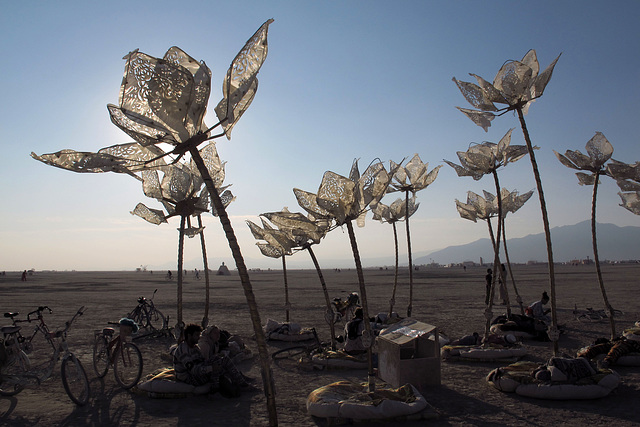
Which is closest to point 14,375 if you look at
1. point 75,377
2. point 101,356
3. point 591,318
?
point 75,377

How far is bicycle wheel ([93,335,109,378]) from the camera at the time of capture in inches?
302

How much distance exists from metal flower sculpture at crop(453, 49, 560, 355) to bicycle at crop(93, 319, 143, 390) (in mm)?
7044

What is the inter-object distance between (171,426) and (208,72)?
4415 millimetres

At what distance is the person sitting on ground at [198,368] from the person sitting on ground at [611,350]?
21.5 feet

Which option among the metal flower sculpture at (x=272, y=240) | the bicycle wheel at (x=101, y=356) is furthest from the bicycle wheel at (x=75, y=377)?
the metal flower sculpture at (x=272, y=240)

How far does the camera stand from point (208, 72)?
4234 mm

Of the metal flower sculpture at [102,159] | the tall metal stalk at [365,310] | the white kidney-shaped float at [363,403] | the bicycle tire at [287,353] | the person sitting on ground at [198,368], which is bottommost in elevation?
the bicycle tire at [287,353]

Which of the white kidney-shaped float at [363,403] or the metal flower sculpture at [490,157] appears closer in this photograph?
the white kidney-shaped float at [363,403]

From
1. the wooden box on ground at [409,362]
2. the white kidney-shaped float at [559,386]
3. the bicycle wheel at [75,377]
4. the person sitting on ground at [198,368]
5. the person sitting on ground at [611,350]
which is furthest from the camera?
the person sitting on ground at [611,350]

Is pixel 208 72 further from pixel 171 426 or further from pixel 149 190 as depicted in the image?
pixel 149 190

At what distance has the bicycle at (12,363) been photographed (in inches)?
262

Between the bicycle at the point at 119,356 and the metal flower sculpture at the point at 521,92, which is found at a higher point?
the metal flower sculpture at the point at 521,92

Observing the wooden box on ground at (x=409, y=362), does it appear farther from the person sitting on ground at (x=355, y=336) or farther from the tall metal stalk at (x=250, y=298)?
the tall metal stalk at (x=250, y=298)

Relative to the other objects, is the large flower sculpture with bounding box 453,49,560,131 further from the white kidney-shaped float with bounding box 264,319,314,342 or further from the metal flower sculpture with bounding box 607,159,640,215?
the white kidney-shaped float with bounding box 264,319,314,342
